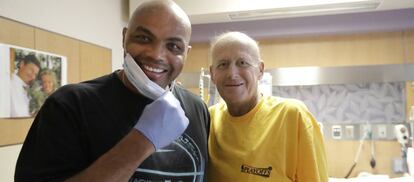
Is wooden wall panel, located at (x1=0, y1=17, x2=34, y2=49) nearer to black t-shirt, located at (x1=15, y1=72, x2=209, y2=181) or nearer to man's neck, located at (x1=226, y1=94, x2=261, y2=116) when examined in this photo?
black t-shirt, located at (x1=15, y1=72, x2=209, y2=181)

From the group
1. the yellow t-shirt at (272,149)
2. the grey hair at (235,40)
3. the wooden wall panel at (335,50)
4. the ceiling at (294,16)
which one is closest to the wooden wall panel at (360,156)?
the wooden wall panel at (335,50)

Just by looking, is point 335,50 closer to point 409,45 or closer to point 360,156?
point 409,45

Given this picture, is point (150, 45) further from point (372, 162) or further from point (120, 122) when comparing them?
point (372, 162)

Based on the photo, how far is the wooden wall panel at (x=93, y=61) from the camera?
2.50 m

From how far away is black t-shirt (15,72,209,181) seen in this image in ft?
2.64

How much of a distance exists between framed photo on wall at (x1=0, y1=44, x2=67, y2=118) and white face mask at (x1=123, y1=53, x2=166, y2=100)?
3.80ft

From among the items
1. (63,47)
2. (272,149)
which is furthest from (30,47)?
(272,149)

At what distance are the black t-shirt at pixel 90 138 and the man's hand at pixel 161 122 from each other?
0.49ft

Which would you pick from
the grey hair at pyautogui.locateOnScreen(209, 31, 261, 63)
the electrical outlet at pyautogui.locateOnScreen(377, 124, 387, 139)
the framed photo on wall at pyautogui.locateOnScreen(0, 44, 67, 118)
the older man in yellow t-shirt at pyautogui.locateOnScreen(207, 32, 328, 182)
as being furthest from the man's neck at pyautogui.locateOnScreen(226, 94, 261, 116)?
the electrical outlet at pyautogui.locateOnScreen(377, 124, 387, 139)

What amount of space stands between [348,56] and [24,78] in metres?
2.65

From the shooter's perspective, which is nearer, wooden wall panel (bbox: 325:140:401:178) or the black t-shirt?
the black t-shirt

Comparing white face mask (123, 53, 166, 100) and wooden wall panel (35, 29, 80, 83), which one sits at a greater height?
wooden wall panel (35, 29, 80, 83)

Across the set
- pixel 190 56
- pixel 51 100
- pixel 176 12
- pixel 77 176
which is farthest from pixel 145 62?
pixel 190 56

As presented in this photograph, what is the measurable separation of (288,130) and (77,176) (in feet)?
2.69
